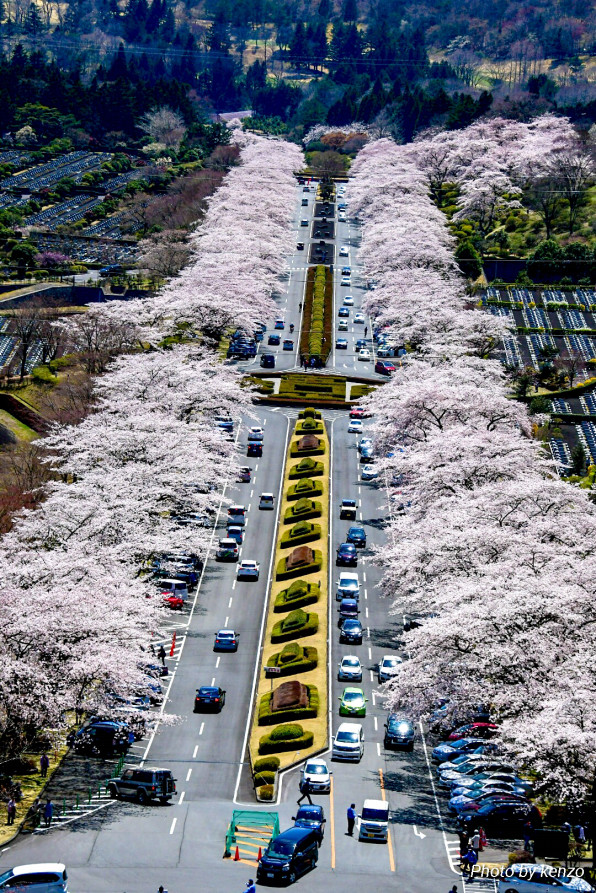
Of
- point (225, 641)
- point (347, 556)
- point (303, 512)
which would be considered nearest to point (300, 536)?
point (303, 512)

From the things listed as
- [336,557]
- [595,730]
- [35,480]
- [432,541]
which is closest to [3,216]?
[35,480]

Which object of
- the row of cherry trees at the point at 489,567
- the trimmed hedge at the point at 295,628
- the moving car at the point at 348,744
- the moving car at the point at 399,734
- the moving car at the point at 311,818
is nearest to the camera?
the moving car at the point at 311,818

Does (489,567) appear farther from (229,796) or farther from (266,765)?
(229,796)

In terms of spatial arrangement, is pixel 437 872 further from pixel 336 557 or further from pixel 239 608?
pixel 336 557

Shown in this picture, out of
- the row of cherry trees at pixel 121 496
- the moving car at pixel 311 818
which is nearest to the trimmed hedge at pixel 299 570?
the row of cherry trees at pixel 121 496

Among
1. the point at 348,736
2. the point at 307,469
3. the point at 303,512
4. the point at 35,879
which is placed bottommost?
the point at 348,736

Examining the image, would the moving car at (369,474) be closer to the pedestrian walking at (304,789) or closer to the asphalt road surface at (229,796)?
the asphalt road surface at (229,796)
